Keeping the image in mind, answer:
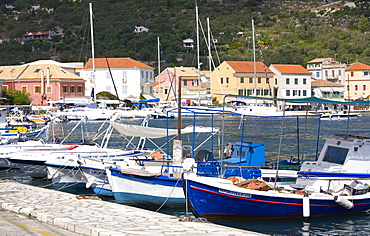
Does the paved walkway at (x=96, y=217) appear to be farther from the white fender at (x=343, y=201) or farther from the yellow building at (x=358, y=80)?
the yellow building at (x=358, y=80)

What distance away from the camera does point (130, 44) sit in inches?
6594

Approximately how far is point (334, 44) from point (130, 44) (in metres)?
55.6

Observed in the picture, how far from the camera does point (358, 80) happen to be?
104375 mm

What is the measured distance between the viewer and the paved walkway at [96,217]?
12086mm

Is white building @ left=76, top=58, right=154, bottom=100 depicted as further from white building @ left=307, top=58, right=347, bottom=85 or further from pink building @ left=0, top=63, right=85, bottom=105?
white building @ left=307, top=58, right=347, bottom=85

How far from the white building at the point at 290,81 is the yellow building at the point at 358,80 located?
25.5 ft

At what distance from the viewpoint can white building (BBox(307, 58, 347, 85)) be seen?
111500 millimetres

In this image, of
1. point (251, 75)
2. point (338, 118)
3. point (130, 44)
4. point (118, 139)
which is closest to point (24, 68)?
point (251, 75)

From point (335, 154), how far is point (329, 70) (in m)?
96.6

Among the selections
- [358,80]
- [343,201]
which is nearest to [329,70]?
[358,80]

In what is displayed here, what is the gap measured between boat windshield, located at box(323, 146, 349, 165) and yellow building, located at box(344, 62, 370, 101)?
282 feet

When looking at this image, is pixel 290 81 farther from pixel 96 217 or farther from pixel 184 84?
pixel 96 217

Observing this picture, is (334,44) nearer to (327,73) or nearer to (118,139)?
(327,73)

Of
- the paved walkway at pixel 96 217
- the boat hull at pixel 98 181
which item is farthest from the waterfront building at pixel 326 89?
the paved walkway at pixel 96 217
